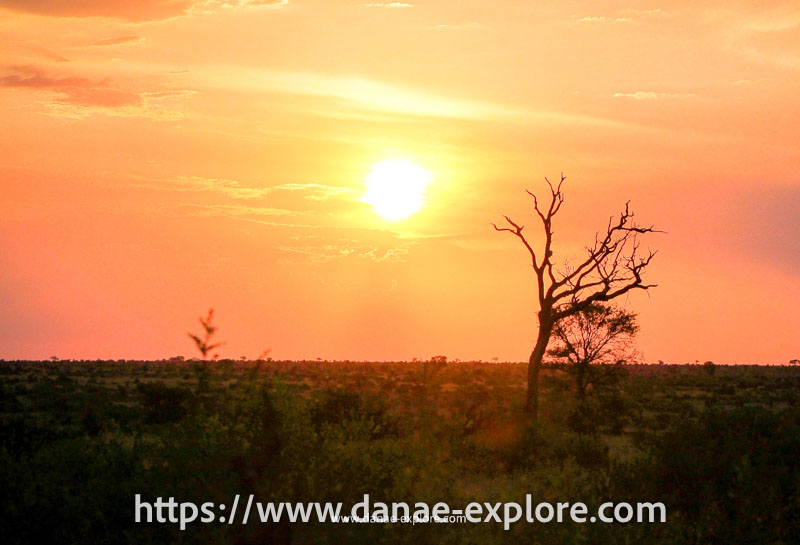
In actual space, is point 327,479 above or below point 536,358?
below

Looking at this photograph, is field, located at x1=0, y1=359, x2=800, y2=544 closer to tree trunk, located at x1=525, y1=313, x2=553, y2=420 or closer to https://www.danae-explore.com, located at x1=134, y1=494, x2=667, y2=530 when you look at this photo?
https://www.danae-explore.com, located at x1=134, y1=494, x2=667, y2=530

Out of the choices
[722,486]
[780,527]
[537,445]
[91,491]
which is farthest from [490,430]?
[91,491]

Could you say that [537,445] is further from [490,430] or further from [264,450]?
[264,450]

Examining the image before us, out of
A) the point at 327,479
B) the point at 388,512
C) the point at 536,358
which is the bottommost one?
the point at 388,512

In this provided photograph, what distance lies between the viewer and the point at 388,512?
40.1ft

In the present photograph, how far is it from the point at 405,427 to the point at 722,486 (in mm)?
10760

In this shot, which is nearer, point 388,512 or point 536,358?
point 388,512

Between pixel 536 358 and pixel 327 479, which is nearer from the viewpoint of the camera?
pixel 327 479

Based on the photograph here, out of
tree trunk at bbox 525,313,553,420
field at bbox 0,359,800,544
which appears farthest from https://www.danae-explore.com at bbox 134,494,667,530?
tree trunk at bbox 525,313,553,420

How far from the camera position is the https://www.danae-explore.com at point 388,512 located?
1024 cm

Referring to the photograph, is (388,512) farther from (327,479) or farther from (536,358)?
(536,358)

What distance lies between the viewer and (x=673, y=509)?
1480 centimetres

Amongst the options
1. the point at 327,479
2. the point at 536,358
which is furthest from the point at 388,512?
the point at 536,358

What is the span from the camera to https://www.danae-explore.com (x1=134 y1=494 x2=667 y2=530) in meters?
10.2
